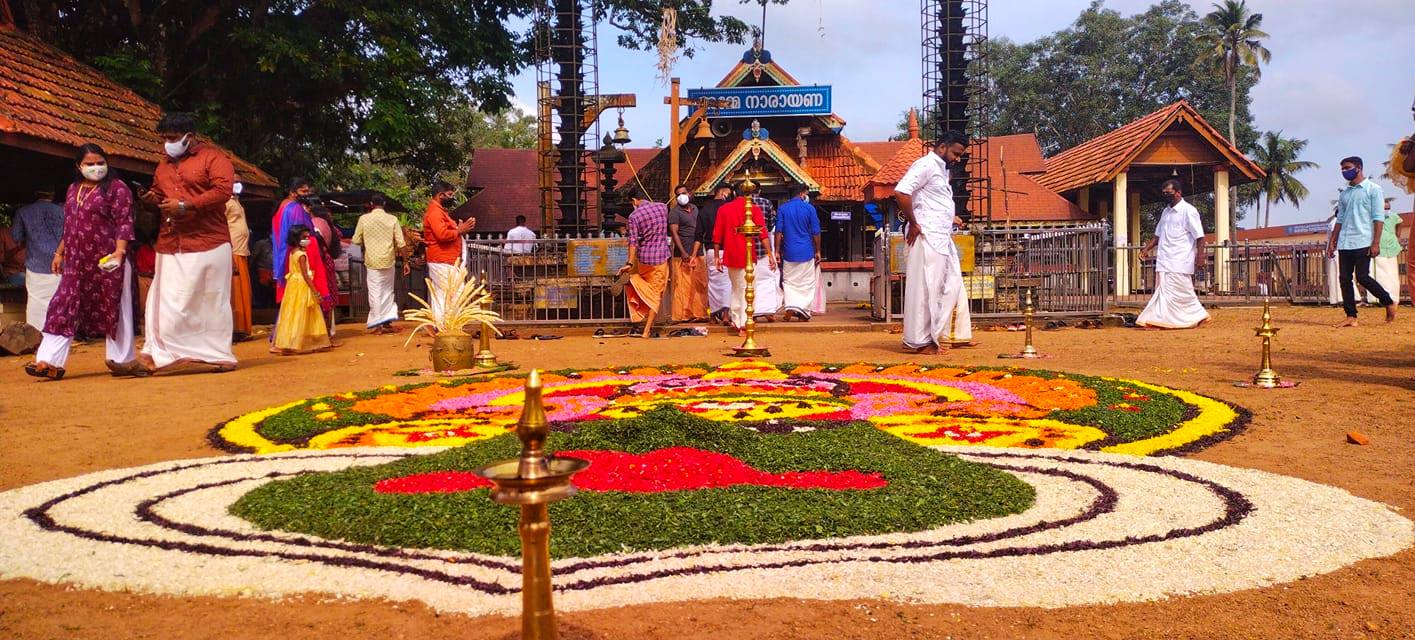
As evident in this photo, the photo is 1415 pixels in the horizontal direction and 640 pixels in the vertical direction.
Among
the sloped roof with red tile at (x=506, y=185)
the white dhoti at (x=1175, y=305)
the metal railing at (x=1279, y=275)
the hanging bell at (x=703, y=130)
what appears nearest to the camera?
the white dhoti at (x=1175, y=305)

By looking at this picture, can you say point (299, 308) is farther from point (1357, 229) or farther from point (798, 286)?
point (1357, 229)

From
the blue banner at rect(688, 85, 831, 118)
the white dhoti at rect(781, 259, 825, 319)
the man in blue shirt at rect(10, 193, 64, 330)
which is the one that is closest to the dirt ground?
the man in blue shirt at rect(10, 193, 64, 330)

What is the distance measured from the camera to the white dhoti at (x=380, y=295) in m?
14.0

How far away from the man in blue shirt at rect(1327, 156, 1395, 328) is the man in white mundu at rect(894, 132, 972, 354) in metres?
5.37

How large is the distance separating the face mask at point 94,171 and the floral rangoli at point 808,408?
10.9ft

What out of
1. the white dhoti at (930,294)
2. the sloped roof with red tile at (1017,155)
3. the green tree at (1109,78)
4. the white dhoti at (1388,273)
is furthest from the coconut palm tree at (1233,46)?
the white dhoti at (930,294)

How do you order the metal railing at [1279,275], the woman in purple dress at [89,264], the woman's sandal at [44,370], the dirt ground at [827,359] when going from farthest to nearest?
the metal railing at [1279,275]
the woman's sandal at [44,370]
the woman in purple dress at [89,264]
the dirt ground at [827,359]

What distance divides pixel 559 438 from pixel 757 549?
1.65 m

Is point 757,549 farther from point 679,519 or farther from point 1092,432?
point 1092,432

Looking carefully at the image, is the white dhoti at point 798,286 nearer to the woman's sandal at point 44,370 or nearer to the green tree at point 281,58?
the green tree at point 281,58

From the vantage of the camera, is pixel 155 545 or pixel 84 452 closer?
pixel 155 545

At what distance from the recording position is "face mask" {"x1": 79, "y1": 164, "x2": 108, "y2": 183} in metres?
8.62

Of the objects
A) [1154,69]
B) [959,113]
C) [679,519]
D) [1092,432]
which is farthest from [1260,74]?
[679,519]

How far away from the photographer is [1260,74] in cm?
4134
